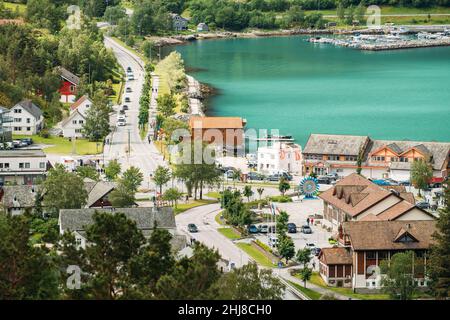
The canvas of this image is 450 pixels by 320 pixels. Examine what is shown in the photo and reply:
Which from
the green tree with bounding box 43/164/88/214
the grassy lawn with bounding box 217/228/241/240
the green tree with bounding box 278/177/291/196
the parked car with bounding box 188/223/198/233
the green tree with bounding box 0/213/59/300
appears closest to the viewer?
the green tree with bounding box 0/213/59/300

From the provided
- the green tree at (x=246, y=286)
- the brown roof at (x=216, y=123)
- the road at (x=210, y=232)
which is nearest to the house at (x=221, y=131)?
the brown roof at (x=216, y=123)

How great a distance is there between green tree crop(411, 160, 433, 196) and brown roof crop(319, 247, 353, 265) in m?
10.2

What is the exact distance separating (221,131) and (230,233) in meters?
14.7

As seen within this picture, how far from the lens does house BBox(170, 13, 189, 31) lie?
104 meters

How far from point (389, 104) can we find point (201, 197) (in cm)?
2790

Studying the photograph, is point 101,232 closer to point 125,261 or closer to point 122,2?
point 125,261

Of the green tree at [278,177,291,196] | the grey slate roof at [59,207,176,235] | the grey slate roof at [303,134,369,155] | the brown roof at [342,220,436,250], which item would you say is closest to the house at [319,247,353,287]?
the brown roof at [342,220,436,250]

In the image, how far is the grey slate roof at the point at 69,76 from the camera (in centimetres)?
5175

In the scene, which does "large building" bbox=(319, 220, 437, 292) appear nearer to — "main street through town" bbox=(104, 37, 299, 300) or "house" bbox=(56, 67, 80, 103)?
"main street through town" bbox=(104, 37, 299, 300)

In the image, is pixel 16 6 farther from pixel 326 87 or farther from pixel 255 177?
pixel 255 177

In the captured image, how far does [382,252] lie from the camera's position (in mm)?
25703

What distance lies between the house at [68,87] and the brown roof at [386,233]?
26456 millimetres

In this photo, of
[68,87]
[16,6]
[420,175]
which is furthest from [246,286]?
[16,6]

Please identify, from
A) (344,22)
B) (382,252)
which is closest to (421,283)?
(382,252)
